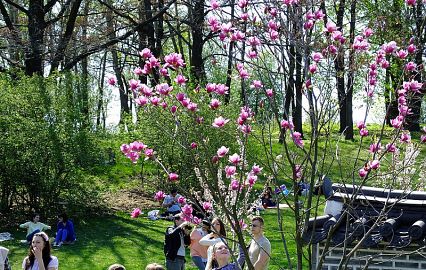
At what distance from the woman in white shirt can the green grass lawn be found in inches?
226

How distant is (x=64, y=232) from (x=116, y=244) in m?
1.19

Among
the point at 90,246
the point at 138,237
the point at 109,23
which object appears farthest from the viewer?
the point at 109,23

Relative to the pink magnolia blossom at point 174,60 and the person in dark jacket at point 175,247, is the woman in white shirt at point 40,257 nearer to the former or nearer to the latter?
the person in dark jacket at point 175,247

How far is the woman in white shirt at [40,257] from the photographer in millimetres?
8305

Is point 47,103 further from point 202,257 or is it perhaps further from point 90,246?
point 202,257

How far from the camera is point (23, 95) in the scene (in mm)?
19141

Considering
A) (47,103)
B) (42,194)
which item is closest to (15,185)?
(42,194)

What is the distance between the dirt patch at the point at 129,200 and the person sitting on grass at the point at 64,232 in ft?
13.4

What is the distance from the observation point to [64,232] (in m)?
16.7

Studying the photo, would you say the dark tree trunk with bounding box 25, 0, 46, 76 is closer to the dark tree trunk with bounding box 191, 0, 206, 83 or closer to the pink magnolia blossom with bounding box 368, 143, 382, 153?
the dark tree trunk with bounding box 191, 0, 206, 83

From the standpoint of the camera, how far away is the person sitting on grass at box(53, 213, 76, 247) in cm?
1650

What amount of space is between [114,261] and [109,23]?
47.6ft

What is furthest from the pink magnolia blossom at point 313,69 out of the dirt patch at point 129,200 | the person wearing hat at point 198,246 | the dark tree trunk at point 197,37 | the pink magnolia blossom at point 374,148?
the dirt patch at point 129,200

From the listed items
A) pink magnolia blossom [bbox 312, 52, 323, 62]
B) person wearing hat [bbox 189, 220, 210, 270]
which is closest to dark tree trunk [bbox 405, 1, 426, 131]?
pink magnolia blossom [bbox 312, 52, 323, 62]
